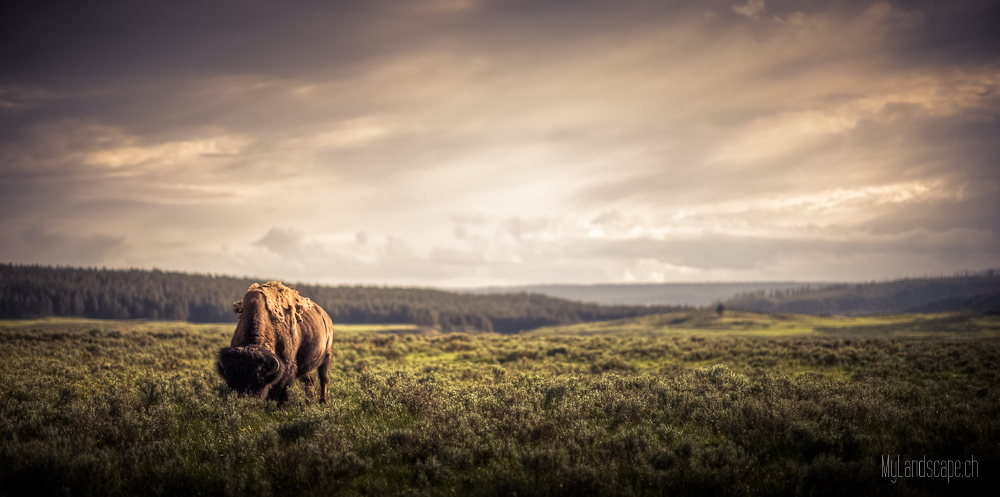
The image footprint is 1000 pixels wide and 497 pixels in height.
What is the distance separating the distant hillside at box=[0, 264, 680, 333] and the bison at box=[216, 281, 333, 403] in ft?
472

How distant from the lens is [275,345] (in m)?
11.5

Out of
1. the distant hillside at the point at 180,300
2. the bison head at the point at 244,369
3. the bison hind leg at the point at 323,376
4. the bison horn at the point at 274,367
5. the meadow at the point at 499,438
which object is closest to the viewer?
the meadow at the point at 499,438

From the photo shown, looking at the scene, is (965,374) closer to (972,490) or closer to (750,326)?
(972,490)

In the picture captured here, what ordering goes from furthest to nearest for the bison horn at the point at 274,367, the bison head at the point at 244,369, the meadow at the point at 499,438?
1. the bison horn at the point at 274,367
2. the bison head at the point at 244,369
3. the meadow at the point at 499,438

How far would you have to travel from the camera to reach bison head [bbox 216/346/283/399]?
9820mm

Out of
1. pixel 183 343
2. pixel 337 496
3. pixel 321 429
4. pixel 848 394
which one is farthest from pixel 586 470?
pixel 183 343

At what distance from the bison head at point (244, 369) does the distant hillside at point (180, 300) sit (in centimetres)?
14682

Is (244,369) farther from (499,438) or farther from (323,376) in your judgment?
(499,438)

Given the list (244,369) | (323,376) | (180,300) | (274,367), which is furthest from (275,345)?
(180,300)

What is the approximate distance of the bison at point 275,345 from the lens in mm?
9867

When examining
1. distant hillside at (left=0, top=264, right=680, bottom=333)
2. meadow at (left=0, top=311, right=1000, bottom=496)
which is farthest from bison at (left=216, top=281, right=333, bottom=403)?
distant hillside at (left=0, top=264, right=680, bottom=333)

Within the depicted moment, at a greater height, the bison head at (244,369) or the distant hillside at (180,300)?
the bison head at (244,369)

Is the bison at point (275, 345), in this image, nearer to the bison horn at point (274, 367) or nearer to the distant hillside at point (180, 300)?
the bison horn at point (274, 367)

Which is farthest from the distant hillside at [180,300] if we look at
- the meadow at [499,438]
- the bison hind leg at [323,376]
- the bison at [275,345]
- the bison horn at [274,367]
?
the bison horn at [274,367]
